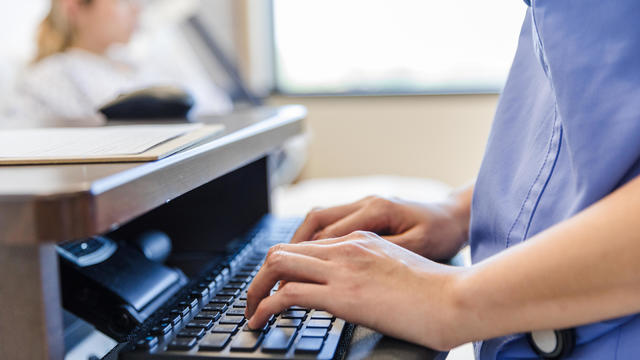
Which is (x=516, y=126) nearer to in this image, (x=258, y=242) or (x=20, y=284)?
(x=258, y=242)

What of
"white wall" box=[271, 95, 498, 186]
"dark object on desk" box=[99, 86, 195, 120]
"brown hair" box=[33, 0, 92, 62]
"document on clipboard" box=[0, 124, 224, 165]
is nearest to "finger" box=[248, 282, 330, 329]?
"document on clipboard" box=[0, 124, 224, 165]

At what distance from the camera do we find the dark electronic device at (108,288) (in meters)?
0.50

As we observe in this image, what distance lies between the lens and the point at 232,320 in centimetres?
40

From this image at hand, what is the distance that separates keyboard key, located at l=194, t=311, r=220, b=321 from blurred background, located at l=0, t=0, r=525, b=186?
2026 millimetres

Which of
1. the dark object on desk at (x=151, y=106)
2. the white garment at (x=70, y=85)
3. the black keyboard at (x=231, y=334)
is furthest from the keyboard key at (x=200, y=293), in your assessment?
the white garment at (x=70, y=85)

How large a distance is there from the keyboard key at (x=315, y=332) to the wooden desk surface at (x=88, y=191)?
A: 0.40 feet

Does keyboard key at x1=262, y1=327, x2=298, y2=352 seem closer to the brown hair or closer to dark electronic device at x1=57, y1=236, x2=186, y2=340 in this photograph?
dark electronic device at x1=57, y1=236, x2=186, y2=340

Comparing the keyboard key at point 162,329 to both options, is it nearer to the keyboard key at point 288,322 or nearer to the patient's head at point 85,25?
the keyboard key at point 288,322

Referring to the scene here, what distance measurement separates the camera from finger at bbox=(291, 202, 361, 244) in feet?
1.76

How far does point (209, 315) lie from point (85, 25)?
147cm

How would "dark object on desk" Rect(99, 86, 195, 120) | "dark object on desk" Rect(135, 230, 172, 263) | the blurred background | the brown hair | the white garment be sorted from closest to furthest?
"dark object on desk" Rect(135, 230, 172, 263), "dark object on desk" Rect(99, 86, 195, 120), the white garment, the brown hair, the blurred background

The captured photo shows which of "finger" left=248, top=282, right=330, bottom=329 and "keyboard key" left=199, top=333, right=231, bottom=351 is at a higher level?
"finger" left=248, top=282, right=330, bottom=329

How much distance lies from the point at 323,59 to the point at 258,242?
2.29 metres

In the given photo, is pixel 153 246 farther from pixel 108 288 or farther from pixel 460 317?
pixel 460 317
